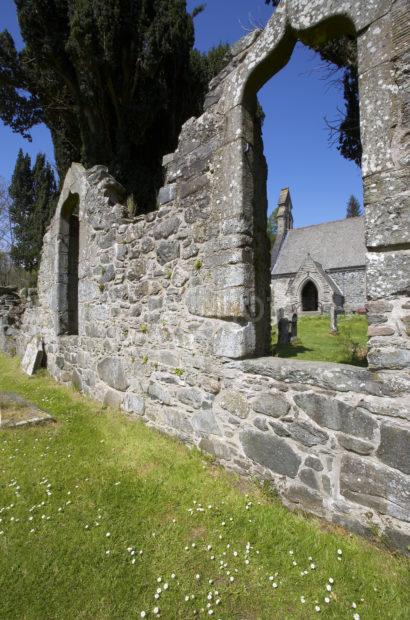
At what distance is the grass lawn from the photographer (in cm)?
193

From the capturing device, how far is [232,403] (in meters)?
3.20

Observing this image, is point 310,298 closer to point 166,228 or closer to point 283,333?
point 283,333

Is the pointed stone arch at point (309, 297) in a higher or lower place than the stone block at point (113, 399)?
higher

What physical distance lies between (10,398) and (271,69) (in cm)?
505

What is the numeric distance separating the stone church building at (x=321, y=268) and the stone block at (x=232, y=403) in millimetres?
21937

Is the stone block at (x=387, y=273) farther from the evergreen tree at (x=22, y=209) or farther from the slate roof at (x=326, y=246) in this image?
the slate roof at (x=326, y=246)

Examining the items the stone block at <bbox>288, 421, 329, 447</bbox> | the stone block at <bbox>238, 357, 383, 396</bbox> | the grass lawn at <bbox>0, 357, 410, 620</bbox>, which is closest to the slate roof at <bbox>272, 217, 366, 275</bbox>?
the stone block at <bbox>238, 357, 383, 396</bbox>

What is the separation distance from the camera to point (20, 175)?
2631 centimetres

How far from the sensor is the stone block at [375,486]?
2.19m

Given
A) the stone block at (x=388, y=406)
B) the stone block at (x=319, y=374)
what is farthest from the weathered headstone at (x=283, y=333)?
the stone block at (x=388, y=406)

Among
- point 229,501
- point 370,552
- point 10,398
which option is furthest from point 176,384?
point 10,398

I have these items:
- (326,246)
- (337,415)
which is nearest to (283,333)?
(337,415)

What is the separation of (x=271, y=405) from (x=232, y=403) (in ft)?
1.48

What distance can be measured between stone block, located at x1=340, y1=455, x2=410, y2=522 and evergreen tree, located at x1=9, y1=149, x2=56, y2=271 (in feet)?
75.4
